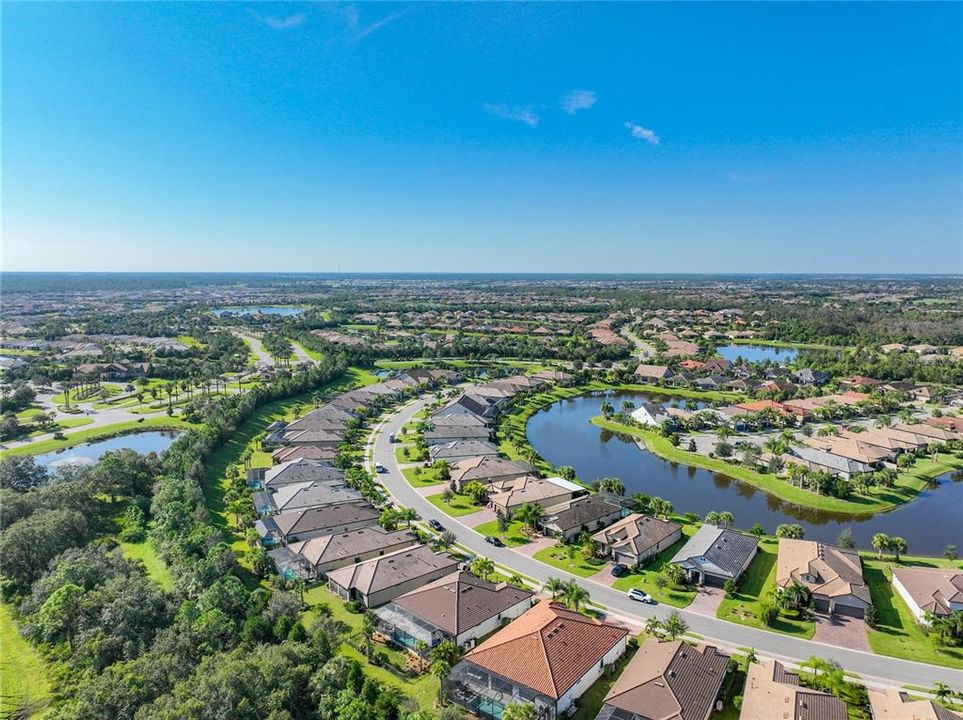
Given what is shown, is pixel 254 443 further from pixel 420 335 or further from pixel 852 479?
pixel 420 335

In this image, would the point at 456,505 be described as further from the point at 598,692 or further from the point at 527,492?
the point at 598,692

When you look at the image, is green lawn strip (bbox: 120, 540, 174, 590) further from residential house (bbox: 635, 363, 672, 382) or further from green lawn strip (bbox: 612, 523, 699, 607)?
residential house (bbox: 635, 363, 672, 382)

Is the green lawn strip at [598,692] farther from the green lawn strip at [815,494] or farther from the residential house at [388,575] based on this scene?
the green lawn strip at [815,494]

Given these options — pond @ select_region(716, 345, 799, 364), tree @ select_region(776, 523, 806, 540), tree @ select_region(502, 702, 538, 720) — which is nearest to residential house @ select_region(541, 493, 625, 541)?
tree @ select_region(776, 523, 806, 540)

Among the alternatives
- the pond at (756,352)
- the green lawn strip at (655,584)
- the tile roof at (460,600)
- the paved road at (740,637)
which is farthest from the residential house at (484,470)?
the pond at (756,352)

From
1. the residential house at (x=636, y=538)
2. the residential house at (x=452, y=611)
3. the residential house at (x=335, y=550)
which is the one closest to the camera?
the residential house at (x=452, y=611)

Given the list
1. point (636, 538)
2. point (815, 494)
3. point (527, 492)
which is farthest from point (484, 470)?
point (815, 494)

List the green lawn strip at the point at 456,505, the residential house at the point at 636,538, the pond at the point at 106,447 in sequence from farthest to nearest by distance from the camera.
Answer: the pond at the point at 106,447, the green lawn strip at the point at 456,505, the residential house at the point at 636,538

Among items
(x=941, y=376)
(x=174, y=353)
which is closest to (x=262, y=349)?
(x=174, y=353)
